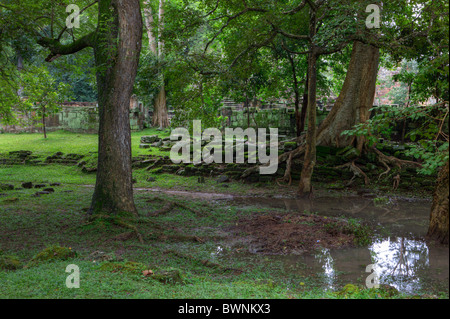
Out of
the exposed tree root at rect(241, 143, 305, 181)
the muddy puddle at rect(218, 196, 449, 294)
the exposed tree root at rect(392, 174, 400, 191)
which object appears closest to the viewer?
the muddy puddle at rect(218, 196, 449, 294)

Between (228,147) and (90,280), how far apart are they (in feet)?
36.8

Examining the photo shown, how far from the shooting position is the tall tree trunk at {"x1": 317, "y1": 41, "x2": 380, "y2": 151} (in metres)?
13.2

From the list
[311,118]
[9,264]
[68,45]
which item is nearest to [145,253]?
[9,264]

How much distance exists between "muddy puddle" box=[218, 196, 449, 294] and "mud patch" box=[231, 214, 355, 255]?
0.28 meters

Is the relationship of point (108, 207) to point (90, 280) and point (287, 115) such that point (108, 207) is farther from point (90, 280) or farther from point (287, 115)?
point (287, 115)

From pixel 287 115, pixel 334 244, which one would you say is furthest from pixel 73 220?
pixel 287 115

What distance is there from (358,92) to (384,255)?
794 cm

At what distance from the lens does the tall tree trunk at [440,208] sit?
5051 mm

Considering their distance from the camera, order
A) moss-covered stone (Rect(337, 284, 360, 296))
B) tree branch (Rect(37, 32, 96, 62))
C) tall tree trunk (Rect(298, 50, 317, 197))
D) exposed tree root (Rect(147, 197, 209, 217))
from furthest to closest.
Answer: tall tree trunk (Rect(298, 50, 317, 197)), exposed tree root (Rect(147, 197, 209, 217)), tree branch (Rect(37, 32, 96, 62)), moss-covered stone (Rect(337, 284, 360, 296))

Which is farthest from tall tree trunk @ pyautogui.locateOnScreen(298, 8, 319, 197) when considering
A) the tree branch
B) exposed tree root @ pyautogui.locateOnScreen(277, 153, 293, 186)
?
the tree branch

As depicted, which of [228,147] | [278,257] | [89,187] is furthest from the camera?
[228,147]

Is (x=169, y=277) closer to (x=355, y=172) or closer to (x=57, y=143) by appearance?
(x=355, y=172)

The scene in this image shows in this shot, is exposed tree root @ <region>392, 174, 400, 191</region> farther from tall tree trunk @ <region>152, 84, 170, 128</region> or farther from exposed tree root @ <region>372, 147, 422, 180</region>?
tall tree trunk @ <region>152, 84, 170, 128</region>

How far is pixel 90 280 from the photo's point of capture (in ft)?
15.5
